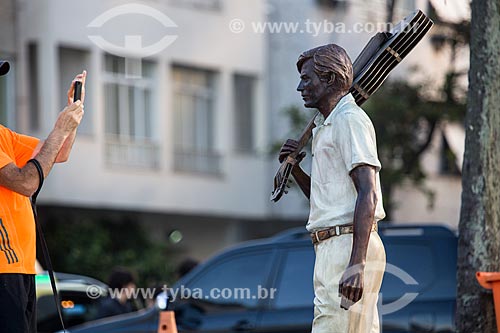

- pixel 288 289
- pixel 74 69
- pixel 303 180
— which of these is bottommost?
pixel 288 289

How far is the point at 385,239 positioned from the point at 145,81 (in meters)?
15.6

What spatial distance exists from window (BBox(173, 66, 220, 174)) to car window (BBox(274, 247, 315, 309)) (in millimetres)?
15287

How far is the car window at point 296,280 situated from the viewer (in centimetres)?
1108

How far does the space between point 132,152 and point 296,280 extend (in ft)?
48.4

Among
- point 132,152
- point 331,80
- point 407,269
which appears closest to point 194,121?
point 132,152

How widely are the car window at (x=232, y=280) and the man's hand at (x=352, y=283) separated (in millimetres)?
5020

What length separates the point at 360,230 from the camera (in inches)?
248

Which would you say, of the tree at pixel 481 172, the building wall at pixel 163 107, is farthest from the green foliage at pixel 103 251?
the tree at pixel 481 172

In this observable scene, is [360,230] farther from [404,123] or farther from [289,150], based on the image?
[404,123]

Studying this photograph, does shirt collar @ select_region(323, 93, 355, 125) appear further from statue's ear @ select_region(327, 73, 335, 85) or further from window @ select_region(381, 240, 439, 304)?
window @ select_region(381, 240, 439, 304)

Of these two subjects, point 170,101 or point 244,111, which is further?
point 244,111

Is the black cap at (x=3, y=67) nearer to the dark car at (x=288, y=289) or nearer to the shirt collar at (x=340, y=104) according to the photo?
the shirt collar at (x=340, y=104)

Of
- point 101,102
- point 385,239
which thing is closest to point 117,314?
point 385,239

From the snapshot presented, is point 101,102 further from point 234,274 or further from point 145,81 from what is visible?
point 234,274
